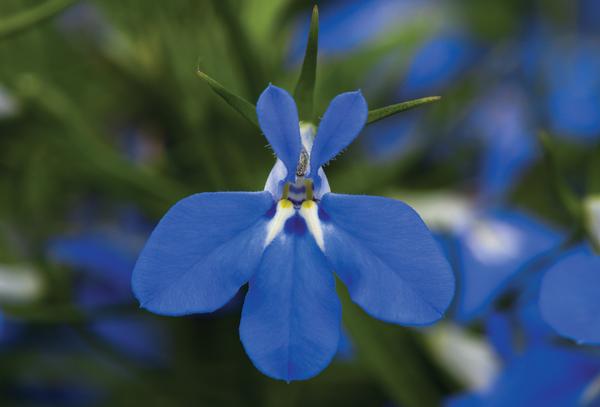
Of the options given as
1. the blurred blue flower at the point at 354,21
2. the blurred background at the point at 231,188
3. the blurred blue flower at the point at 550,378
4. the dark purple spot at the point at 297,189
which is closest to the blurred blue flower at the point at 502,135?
the blurred background at the point at 231,188

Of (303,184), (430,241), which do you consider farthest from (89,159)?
(430,241)

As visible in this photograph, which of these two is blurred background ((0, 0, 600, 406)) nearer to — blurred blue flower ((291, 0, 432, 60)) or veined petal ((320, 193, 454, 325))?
blurred blue flower ((291, 0, 432, 60))

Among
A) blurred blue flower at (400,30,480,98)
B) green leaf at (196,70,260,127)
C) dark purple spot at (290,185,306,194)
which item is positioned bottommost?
dark purple spot at (290,185,306,194)

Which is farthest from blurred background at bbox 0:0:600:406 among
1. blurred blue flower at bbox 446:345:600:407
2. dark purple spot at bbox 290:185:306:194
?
dark purple spot at bbox 290:185:306:194

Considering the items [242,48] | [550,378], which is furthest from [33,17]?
[550,378]

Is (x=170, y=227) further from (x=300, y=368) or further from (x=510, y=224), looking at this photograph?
(x=510, y=224)

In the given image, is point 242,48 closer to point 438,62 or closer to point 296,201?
point 296,201
